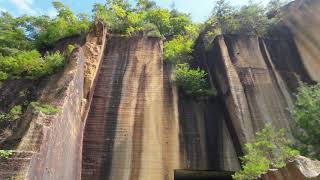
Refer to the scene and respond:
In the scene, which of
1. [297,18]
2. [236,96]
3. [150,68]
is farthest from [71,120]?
[297,18]

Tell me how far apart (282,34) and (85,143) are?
972 cm

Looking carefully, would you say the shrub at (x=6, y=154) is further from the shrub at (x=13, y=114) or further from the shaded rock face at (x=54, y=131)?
the shrub at (x=13, y=114)

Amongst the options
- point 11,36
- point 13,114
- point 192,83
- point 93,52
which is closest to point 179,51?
point 192,83

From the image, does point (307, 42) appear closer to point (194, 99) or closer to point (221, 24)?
point (221, 24)

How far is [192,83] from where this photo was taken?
1502 centimetres

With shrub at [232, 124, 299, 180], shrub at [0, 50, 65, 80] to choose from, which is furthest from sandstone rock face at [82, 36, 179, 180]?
shrub at [232, 124, 299, 180]

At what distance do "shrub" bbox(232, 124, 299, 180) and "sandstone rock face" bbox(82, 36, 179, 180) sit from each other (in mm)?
2972

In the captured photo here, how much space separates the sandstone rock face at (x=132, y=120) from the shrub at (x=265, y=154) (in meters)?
2.97

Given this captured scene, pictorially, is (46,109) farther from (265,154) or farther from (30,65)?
(30,65)

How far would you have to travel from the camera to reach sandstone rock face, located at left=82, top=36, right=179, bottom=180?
12.5 m

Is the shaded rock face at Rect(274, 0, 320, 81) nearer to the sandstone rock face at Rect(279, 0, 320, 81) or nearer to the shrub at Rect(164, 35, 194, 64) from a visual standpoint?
the sandstone rock face at Rect(279, 0, 320, 81)

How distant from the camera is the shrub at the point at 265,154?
31.6ft

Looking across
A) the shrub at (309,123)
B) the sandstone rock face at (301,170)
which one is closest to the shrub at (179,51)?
the shrub at (309,123)

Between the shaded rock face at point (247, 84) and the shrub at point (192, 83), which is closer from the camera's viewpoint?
the shaded rock face at point (247, 84)
